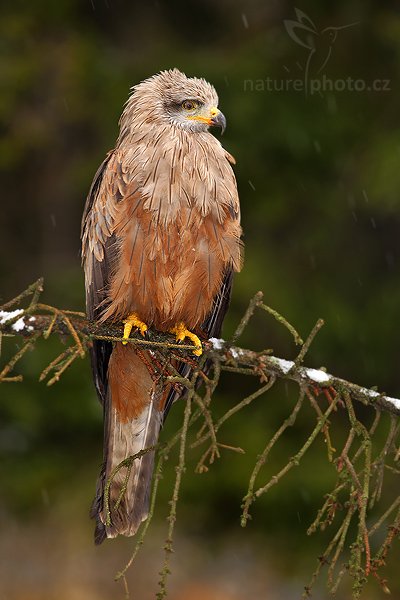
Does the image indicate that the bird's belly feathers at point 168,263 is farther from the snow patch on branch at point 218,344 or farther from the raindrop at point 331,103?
the raindrop at point 331,103

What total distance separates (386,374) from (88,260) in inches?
183

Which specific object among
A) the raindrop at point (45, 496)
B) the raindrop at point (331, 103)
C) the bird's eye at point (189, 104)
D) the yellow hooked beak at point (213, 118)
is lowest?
the raindrop at point (45, 496)

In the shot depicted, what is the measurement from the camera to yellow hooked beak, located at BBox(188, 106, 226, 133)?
3918 millimetres

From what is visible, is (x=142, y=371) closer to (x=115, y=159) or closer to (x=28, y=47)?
(x=115, y=159)

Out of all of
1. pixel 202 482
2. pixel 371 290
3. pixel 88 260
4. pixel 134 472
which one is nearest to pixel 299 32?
pixel 371 290

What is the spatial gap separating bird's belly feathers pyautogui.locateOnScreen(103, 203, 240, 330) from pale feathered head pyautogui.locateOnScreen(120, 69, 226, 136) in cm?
46

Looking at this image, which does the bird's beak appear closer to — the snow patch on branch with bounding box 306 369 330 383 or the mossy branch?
the mossy branch

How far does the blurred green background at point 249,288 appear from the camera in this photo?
7359mm

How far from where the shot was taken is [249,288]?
726cm

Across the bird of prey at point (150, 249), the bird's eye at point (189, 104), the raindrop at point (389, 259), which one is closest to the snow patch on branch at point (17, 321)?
the bird of prey at point (150, 249)

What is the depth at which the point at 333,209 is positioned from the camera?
7930 millimetres

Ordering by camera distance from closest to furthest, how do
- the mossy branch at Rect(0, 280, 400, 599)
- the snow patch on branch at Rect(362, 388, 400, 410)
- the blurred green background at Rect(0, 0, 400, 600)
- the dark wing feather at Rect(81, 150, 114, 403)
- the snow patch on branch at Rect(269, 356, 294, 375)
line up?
the mossy branch at Rect(0, 280, 400, 599)
the snow patch on branch at Rect(362, 388, 400, 410)
the snow patch on branch at Rect(269, 356, 294, 375)
the dark wing feather at Rect(81, 150, 114, 403)
the blurred green background at Rect(0, 0, 400, 600)

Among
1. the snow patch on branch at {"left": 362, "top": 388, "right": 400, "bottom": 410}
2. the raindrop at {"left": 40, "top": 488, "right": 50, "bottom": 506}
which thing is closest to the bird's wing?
the snow patch on branch at {"left": 362, "top": 388, "right": 400, "bottom": 410}

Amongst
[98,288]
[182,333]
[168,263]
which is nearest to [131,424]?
[182,333]
